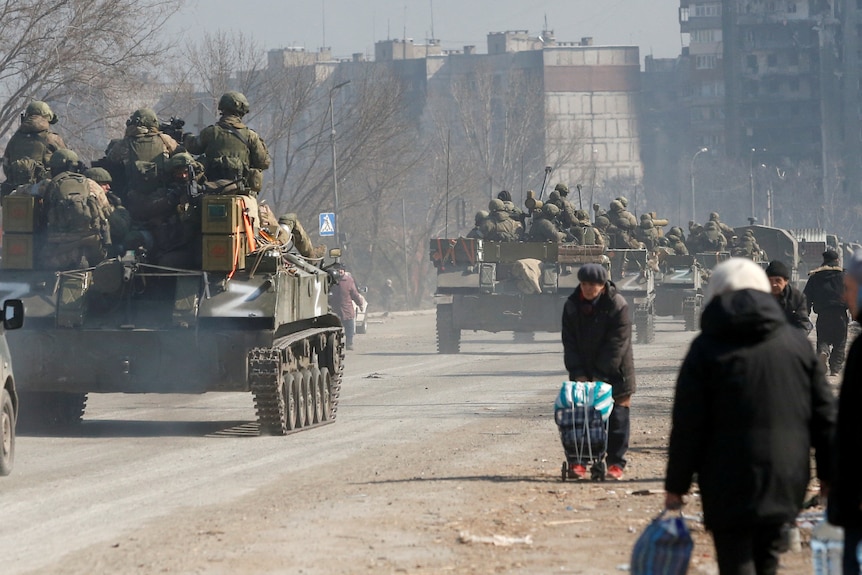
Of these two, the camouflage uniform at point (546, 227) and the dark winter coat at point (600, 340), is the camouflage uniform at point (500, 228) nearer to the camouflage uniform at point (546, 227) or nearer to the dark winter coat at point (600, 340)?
the camouflage uniform at point (546, 227)

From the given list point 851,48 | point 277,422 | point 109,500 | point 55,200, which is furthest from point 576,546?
point 851,48

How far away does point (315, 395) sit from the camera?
17.2 m

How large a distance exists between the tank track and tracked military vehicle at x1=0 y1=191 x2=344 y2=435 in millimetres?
17

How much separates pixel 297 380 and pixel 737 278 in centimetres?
1073

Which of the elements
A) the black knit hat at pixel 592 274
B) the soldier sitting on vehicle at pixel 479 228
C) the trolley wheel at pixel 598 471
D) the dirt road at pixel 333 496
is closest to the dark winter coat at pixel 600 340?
the black knit hat at pixel 592 274

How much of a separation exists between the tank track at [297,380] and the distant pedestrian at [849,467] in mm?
10086

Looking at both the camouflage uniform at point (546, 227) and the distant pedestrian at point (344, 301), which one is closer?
the camouflage uniform at point (546, 227)

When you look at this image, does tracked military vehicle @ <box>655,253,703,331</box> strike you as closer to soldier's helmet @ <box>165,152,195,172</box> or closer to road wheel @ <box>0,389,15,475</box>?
soldier's helmet @ <box>165,152,195,172</box>

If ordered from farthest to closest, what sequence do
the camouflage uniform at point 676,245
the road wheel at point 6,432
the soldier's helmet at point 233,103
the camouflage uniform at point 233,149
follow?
the camouflage uniform at point 676,245
the soldier's helmet at point 233,103
the camouflage uniform at point 233,149
the road wheel at point 6,432

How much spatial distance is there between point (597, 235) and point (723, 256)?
1055 centimetres

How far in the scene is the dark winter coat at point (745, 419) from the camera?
19.0ft

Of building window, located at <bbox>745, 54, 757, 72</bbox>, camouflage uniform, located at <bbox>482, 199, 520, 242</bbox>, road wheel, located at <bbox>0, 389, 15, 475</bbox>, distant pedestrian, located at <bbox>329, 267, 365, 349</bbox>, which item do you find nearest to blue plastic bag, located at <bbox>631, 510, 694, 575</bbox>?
road wheel, located at <bbox>0, 389, 15, 475</bbox>

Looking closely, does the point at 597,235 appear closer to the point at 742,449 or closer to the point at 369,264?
the point at 742,449

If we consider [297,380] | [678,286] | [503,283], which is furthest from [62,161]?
[678,286]
